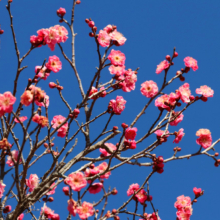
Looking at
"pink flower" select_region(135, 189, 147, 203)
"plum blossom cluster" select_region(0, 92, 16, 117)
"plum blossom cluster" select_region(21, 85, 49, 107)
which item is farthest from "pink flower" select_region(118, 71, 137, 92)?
"plum blossom cluster" select_region(0, 92, 16, 117)

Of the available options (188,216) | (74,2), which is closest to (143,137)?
(188,216)

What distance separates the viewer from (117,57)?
3676mm

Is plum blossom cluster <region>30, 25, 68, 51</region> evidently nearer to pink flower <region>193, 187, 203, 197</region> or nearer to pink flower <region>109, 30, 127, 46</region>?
pink flower <region>109, 30, 127, 46</region>

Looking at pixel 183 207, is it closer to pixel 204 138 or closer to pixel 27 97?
pixel 204 138

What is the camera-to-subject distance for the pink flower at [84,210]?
9.94 feet

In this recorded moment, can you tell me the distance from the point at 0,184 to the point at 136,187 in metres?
1.56

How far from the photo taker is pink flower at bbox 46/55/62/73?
350 centimetres

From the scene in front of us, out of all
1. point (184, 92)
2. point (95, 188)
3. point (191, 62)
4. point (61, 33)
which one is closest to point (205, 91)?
point (184, 92)

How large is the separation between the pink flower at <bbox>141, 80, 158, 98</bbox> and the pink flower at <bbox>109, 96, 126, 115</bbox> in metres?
0.45

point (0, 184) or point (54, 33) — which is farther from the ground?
point (54, 33)

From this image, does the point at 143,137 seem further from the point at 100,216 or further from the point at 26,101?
the point at 26,101

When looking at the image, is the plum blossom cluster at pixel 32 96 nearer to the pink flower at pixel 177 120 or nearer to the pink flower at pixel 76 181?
the pink flower at pixel 76 181

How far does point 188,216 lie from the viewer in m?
3.75

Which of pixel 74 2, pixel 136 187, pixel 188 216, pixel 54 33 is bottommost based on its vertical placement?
pixel 188 216
